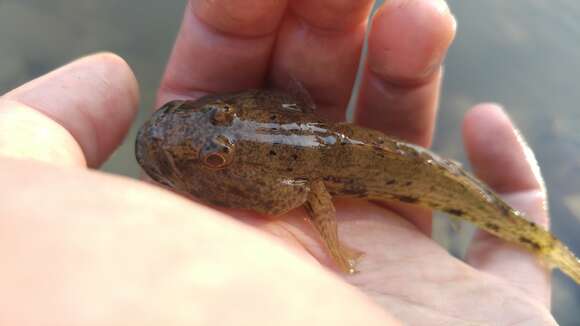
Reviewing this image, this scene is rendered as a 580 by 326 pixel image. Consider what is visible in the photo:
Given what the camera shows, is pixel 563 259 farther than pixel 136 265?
Yes

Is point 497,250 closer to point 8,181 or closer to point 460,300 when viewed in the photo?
point 460,300

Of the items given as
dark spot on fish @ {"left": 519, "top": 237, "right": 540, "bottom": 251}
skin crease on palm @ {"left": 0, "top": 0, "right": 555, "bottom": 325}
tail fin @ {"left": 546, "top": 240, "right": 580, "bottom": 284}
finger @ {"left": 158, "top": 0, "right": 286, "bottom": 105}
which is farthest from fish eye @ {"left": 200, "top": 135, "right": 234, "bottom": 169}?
tail fin @ {"left": 546, "top": 240, "right": 580, "bottom": 284}

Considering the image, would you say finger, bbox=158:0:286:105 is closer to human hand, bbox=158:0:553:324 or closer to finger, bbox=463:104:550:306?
human hand, bbox=158:0:553:324

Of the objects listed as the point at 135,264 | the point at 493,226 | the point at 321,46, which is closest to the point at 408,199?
the point at 493,226

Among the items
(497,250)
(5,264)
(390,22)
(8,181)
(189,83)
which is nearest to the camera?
(5,264)

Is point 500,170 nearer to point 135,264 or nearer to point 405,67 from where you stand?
point 405,67

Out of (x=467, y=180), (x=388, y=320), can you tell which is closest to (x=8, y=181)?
(x=388, y=320)
